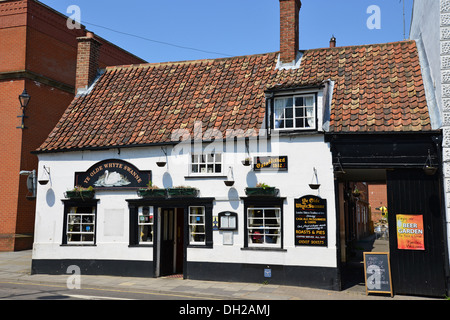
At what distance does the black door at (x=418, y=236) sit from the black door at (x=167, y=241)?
7.39m

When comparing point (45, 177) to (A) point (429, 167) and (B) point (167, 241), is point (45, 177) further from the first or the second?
(A) point (429, 167)

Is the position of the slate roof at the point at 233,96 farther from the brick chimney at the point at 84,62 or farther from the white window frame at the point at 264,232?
the white window frame at the point at 264,232

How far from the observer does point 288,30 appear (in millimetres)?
16156

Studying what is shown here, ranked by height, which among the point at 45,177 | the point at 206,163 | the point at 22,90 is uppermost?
the point at 22,90

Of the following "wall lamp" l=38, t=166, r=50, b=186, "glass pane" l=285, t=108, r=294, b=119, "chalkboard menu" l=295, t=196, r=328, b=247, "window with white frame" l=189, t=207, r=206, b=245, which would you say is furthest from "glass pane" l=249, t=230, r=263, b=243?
"wall lamp" l=38, t=166, r=50, b=186

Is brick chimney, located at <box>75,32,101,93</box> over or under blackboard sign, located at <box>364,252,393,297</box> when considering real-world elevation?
over

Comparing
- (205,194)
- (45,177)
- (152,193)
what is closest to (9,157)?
(45,177)

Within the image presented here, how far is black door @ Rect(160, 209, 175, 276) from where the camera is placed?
1475 cm

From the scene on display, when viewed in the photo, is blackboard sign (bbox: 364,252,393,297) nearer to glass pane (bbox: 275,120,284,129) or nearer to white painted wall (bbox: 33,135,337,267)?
white painted wall (bbox: 33,135,337,267)

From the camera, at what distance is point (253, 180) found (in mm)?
13516

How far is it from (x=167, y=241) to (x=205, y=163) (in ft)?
10.5

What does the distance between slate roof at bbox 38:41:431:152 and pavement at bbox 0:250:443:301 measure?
4.58m

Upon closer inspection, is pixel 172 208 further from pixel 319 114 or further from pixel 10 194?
pixel 10 194

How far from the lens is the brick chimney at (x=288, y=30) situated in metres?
16.1
